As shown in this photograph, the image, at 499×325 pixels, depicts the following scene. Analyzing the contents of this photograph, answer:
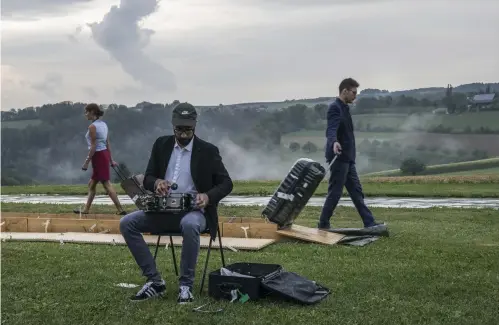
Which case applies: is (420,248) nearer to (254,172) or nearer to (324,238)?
(324,238)

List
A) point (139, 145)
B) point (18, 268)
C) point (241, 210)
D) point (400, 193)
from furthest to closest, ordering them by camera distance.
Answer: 1. point (139, 145)
2. point (400, 193)
3. point (241, 210)
4. point (18, 268)

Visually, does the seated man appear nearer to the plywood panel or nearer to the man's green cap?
the man's green cap

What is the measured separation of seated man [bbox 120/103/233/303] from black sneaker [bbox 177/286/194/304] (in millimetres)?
60

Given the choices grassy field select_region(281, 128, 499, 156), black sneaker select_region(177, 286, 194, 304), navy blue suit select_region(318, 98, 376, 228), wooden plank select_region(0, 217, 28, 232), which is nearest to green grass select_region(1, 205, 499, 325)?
black sneaker select_region(177, 286, 194, 304)

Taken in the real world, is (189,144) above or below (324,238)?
above

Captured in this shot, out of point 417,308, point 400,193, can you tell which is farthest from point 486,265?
point 400,193

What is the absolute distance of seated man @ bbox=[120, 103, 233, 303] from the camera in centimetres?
732

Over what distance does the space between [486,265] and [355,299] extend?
98.9 inches

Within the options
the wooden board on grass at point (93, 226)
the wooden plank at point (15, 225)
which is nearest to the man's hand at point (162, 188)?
the wooden board on grass at point (93, 226)

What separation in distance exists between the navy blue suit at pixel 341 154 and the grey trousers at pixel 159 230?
14.5 ft

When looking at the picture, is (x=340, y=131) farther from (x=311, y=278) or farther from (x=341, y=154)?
(x=311, y=278)

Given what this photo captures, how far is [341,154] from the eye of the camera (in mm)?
11523

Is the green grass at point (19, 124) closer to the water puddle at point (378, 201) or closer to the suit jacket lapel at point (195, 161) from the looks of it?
the water puddle at point (378, 201)

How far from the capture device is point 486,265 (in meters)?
9.06
